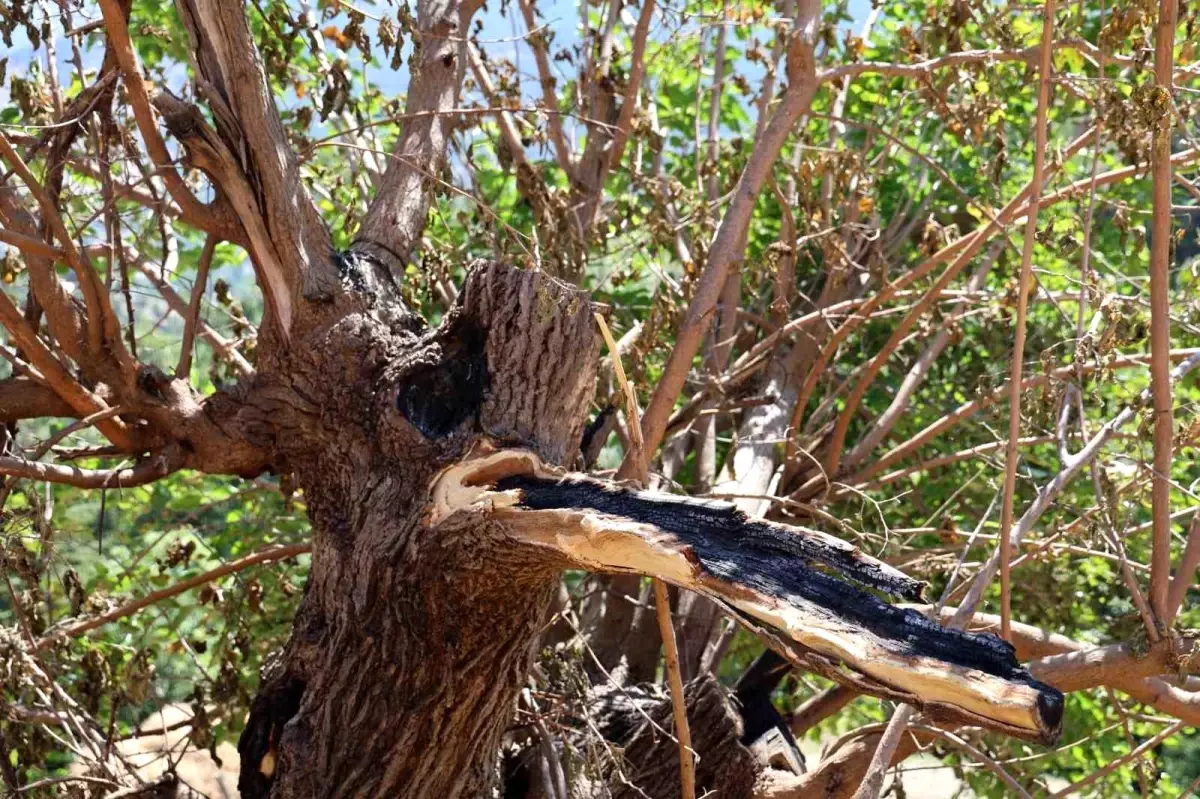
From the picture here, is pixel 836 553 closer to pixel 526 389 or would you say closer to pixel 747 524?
pixel 747 524

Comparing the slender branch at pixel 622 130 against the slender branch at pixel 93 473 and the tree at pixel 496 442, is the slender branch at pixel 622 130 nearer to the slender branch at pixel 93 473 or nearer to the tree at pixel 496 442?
the tree at pixel 496 442

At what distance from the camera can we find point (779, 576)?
2.23 m

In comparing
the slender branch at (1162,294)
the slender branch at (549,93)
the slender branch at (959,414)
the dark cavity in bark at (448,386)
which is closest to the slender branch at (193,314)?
the dark cavity in bark at (448,386)

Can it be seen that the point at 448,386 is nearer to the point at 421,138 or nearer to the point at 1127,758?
the point at 421,138

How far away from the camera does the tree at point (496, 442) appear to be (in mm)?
2520

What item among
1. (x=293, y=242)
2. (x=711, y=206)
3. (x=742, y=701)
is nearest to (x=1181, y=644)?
(x=742, y=701)

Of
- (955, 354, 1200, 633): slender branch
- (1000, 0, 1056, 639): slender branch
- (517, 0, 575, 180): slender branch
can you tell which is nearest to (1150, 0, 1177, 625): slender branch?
(955, 354, 1200, 633): slender branch

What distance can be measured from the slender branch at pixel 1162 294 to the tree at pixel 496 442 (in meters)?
0.01

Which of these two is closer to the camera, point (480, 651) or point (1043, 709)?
point (1043, 709)

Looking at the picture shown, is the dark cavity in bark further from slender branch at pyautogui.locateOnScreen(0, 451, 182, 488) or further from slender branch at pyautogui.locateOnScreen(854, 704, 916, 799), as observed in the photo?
slender branch at pyautogui.locateOnScreen(854, 704, 916, 799)

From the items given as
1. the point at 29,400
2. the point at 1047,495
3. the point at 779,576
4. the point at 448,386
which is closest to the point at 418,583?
the point at 448,386

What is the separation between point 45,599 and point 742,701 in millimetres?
2512

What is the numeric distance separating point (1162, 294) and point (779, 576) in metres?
1.30

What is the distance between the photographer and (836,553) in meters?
2.28
